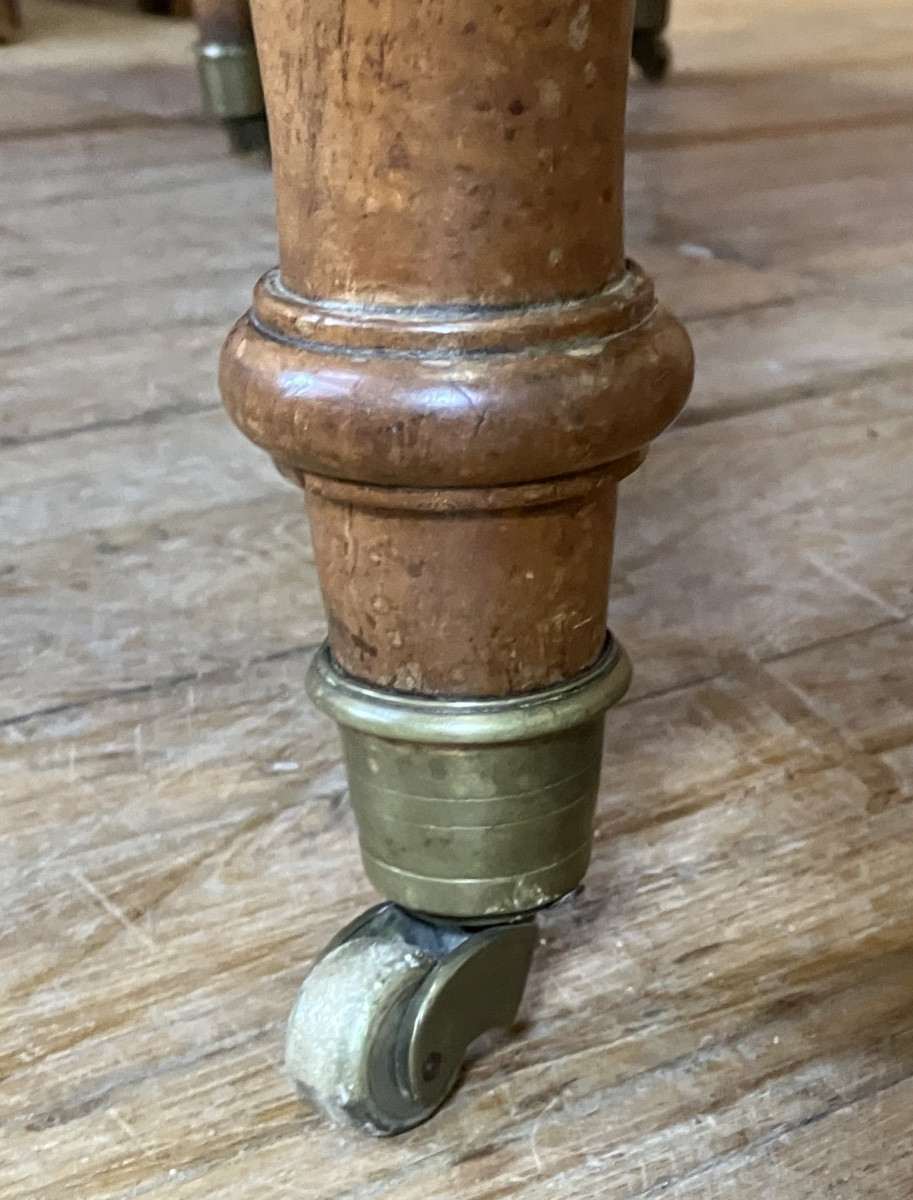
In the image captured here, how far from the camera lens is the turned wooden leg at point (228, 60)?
4.84 ft

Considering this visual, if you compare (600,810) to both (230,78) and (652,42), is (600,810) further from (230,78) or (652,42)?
(652,42)

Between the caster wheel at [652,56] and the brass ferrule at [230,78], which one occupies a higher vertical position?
the brass ferrule at [230,78]

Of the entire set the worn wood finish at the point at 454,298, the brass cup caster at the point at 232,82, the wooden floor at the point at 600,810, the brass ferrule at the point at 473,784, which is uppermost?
the worn wood finish at the point at 454,298

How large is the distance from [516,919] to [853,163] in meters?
1.66

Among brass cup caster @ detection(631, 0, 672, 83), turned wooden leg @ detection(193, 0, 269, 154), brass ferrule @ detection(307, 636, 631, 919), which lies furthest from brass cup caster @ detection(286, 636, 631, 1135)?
brass cup caster @ detection(631, 0, 672, 83)

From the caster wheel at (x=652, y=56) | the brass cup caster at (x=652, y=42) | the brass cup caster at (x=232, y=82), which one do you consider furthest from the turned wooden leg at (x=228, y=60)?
the caster wheel at (x=652, y=56)

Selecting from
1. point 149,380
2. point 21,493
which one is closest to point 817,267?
point 149,380

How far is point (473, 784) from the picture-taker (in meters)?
0.45

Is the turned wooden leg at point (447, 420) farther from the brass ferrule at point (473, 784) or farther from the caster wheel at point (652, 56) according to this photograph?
the caster wheel at point (652, 56)

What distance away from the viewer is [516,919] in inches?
19.3

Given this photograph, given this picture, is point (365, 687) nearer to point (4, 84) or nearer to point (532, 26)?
point (532, 26)

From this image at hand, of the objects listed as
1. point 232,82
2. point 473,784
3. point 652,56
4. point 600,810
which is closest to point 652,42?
point 652,56

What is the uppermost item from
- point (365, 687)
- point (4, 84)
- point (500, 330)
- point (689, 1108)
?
point (500, 330)

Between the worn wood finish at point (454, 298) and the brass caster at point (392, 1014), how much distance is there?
0.14m
